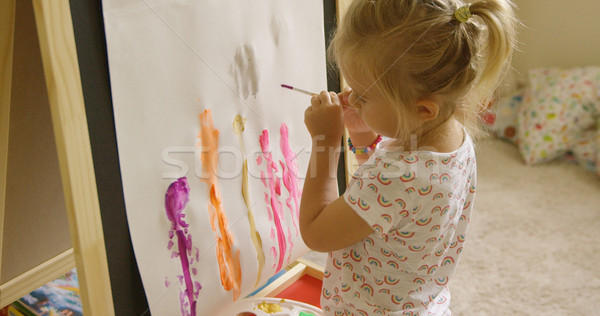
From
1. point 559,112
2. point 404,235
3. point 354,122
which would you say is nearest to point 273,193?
point 354,122

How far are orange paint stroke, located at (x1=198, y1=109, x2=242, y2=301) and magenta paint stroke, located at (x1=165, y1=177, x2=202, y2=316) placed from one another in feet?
0.17

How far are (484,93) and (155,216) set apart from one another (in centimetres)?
57

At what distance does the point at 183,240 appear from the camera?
787 mm

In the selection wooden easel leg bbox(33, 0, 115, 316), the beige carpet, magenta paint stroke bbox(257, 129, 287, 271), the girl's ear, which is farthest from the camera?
the beige carpet

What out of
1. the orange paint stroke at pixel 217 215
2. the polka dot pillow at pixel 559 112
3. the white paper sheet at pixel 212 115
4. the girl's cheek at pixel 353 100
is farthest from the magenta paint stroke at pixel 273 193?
the polka dot pillow at pixel 559 112

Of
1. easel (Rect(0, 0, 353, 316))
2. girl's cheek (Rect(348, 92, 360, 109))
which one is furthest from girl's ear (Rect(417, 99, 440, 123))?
easel (Rect(0, 0, 353, 316))

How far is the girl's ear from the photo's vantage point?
0.68 meters

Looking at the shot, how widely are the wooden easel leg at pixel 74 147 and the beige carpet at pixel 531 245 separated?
1097 millimetres

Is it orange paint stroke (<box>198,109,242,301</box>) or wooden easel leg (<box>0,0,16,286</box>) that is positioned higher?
wooden easel leg (<box>0,0,16,286</box>)

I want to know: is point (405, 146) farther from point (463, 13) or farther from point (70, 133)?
point (70, 133)

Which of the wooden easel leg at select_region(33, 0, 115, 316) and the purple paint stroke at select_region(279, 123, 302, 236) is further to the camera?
the purple paint stroke at select_region(279, 123, 302, 236)

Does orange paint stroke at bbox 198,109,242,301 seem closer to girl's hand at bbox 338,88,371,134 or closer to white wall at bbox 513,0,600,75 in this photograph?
girl's hand at bbox 338,88,371,134

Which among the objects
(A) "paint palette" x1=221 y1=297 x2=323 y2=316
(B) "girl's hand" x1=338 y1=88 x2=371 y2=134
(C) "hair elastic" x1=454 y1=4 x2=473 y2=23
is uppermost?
(C) "hair elastic" x1=454 y1=4 x2=473 y2=23

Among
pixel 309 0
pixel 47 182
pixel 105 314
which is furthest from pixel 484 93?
pixel 47 182
